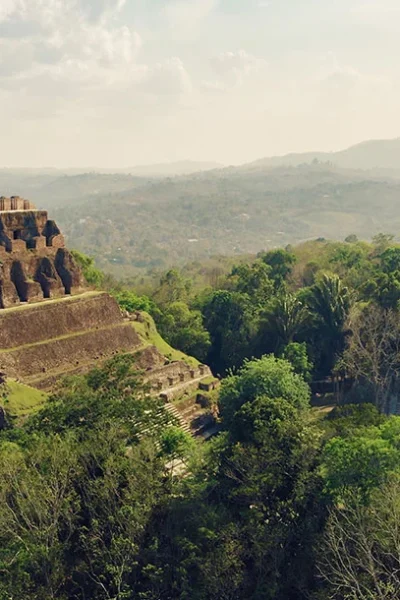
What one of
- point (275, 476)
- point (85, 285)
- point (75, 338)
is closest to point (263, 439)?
point (275, 476)

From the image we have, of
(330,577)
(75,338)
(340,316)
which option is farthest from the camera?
(340,316)

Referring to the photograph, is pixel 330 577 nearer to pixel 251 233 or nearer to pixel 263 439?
pixel 263 439

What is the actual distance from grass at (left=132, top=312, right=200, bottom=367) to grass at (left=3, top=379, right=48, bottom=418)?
8.02 metres

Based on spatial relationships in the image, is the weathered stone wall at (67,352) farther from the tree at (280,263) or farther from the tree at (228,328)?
the tree at (280,263)

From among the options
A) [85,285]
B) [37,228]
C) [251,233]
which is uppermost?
[37,228]

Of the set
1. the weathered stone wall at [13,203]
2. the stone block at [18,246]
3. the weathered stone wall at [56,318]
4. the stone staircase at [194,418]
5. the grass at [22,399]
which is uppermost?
the weathered stone wall at [13,203]

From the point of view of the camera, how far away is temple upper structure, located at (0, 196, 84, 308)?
2877 cm

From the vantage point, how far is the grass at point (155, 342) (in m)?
32.5

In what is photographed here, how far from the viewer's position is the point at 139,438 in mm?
20609

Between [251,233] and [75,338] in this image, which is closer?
[75,338]

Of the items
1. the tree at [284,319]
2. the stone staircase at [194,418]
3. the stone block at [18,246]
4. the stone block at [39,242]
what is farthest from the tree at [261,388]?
the stone block at [18,246]

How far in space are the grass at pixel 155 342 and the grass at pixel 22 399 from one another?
802 cm

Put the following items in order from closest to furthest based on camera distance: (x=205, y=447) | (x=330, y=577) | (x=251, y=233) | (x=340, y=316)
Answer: (x=330, y=577) < (x=205, y=447) < (x=340, y=316) < (x=251, y=233)

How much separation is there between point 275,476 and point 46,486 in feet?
21.3
